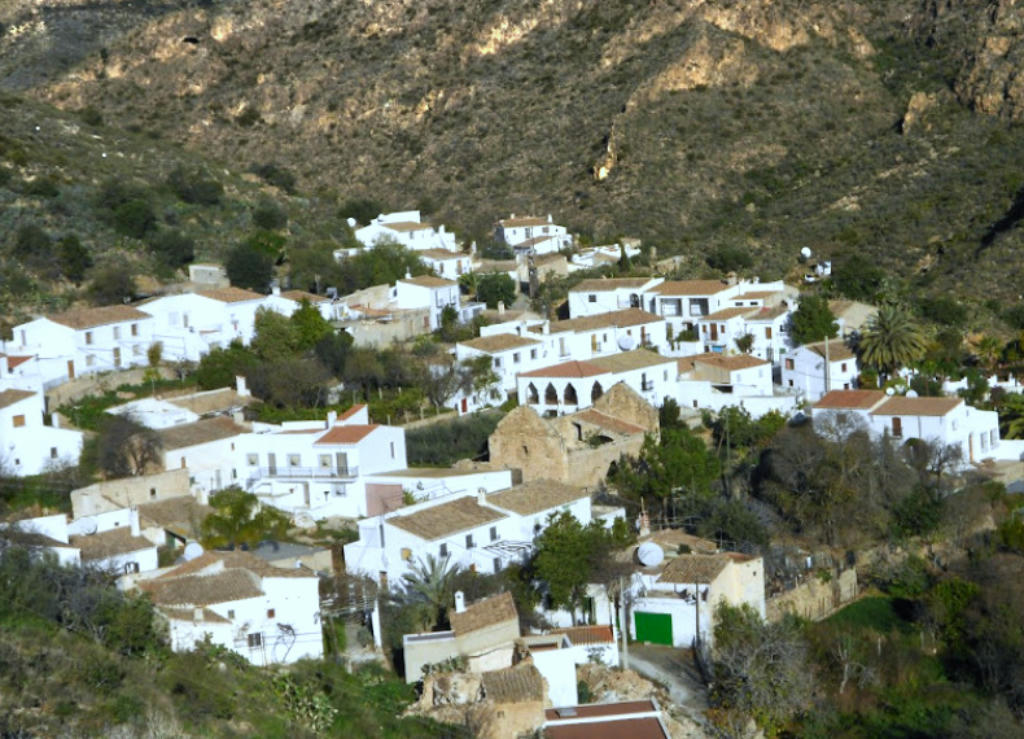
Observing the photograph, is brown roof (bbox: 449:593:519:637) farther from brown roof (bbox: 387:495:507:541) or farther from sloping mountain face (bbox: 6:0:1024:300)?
sloping mountain face (bbox: 6:0:1024:300)

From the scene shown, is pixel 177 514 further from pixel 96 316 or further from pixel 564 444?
pixel 96 316

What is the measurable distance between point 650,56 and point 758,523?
45.6 metres

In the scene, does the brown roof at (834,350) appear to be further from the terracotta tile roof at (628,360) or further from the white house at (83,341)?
the white house at (83,341)

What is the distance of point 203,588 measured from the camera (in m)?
30.1

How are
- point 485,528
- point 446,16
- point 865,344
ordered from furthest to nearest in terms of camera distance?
point 446,16
point 865,344
point 485,528

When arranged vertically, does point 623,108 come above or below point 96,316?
above

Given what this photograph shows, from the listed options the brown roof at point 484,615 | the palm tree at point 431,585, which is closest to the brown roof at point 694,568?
the brown roof at point 484,615

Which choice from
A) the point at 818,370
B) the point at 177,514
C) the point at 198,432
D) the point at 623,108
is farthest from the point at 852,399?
the point at 623,108

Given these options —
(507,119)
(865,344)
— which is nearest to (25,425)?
(865,344)

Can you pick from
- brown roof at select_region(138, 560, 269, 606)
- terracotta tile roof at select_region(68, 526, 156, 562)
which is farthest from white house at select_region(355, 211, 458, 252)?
brown roof at select_region(138, 560, 269, 606)

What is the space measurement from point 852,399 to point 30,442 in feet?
61.4

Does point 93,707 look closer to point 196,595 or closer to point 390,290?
point 196,595

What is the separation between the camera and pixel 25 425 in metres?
38.4

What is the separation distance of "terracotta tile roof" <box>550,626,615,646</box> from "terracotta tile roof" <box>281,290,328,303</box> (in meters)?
20.0
